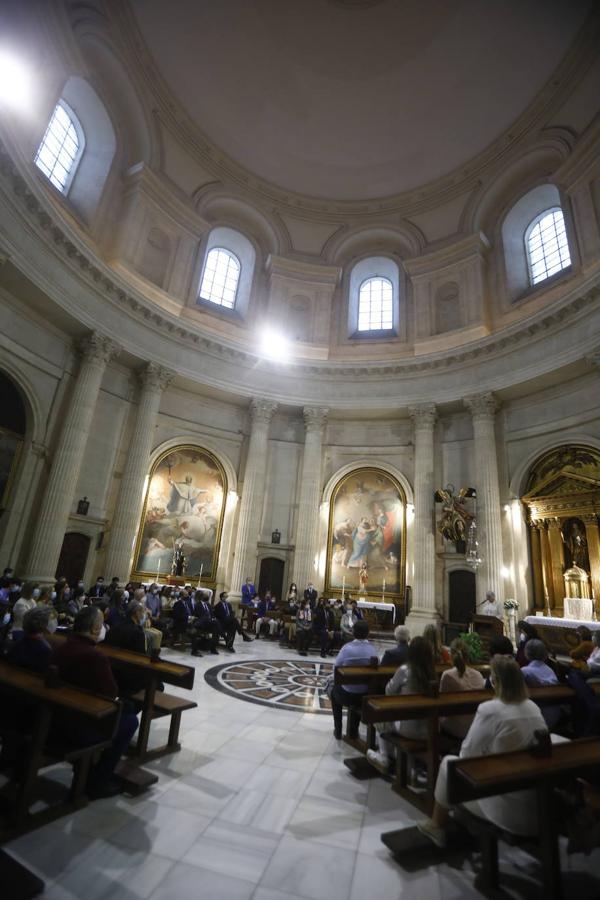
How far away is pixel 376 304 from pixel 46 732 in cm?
2045

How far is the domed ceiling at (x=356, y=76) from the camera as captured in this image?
16.1 meters

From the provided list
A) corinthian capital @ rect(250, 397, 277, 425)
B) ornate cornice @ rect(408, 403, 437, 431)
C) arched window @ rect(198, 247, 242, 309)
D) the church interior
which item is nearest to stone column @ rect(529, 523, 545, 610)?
the church interior

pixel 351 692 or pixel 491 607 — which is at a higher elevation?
pixel 491 607

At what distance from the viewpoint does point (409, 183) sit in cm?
2038

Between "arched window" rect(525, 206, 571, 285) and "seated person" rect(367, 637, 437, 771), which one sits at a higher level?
"arched window" rect(525, 206, 571, 285)

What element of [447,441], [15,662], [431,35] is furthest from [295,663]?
[431,35]

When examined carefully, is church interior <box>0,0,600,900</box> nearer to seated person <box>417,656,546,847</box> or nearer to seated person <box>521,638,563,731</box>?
seated person <box>521,638,563,731</box>

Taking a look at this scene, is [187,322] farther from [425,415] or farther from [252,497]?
[425,415]

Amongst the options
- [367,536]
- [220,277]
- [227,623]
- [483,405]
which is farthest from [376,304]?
[227,623]

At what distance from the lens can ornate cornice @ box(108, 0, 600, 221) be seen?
15.3 metres

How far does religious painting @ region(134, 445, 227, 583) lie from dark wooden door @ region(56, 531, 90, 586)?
175 centimetres

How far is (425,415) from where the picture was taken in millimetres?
17234

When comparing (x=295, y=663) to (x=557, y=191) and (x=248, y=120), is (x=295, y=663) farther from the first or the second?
(x=248, y=120)

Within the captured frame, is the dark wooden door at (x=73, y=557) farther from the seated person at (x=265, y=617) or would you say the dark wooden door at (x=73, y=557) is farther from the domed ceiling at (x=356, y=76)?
the domed ceiling at (x=356, y=76)
